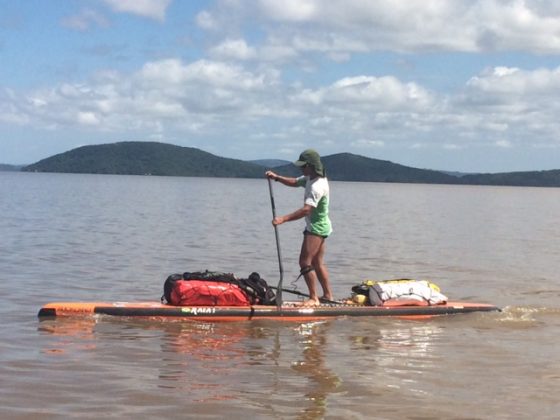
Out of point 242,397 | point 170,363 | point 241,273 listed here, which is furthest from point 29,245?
point 242,397

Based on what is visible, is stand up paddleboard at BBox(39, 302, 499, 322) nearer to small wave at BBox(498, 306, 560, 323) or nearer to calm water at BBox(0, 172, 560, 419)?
calm water at BBox(0, 172, 560, 419)

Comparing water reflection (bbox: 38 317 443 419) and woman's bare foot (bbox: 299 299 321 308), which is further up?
woman's bare foot (bbox: 299 299 321 308)

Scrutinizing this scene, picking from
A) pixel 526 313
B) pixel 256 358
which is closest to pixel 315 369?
pixel 256 358

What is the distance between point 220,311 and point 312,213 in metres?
2.10

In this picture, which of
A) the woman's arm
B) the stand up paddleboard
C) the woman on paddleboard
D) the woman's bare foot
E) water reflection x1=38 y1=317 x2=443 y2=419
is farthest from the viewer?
the woman's bare foot

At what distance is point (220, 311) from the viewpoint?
36.3ft

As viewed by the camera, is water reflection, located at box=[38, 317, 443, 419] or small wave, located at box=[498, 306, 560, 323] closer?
water reflection, located at box=[38, 317, 443, 419]

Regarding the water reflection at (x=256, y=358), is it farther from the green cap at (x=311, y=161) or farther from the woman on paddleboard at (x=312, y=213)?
the green cap at (x=311, y=161)

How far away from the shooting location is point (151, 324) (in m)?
10.7

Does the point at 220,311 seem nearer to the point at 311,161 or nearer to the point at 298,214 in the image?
the point at 298,214

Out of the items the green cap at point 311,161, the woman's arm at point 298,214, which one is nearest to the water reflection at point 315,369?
the woman's arm at point 298,214

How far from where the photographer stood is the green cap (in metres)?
11.4

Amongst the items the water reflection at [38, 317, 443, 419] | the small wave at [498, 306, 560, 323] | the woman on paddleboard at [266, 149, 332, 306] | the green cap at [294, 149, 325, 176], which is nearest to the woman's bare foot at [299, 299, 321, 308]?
the woman on paddleboard at [266, 149, 332, 306]

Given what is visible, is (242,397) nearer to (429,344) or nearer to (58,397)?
(58,397)
